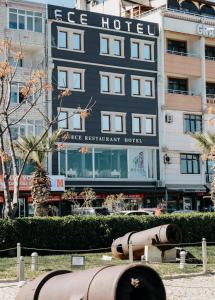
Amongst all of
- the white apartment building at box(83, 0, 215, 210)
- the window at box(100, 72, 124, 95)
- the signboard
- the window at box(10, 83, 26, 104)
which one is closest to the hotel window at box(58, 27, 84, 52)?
the window at box(100, 72, 124, 95)

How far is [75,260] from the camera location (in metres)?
16.4

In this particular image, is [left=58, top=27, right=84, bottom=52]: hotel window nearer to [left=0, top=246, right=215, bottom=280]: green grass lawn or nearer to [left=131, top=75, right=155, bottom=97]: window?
[left=131, top=75, right=155, bottom=97]: window

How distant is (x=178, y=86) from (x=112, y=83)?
23.7 feet

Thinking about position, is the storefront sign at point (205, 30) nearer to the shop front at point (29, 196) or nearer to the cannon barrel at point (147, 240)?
the shop front at point (29, 196)

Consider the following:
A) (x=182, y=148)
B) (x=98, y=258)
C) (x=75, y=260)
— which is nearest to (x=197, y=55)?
(x=182, y=148)

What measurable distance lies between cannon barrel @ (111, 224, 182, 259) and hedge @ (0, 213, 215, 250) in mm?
3134

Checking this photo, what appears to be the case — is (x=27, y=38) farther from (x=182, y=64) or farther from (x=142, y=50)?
(x=182, y=64)

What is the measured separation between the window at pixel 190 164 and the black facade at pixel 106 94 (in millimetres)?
2559

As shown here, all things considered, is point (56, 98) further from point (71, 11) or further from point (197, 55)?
point (197, 55)

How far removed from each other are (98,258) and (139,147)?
91.6 ft

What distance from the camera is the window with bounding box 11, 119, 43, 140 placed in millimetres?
45000

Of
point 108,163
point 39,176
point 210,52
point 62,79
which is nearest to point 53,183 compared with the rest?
point 108,163

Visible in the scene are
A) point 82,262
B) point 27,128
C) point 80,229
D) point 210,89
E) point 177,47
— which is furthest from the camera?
point 210,89

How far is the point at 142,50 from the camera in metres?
51.6
